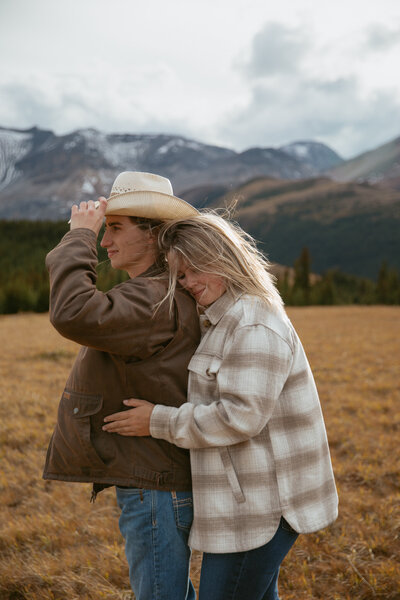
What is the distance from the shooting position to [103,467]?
1783 millimetres

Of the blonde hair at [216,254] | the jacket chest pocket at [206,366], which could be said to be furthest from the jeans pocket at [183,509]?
the blonde hair at [216,254]

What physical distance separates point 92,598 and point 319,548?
1683 mm

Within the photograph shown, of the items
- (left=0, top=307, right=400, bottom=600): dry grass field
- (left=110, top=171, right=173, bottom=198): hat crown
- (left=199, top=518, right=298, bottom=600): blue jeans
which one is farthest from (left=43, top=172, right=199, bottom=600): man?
(left=0, top=307, right=400, bottom=600): dry grass field

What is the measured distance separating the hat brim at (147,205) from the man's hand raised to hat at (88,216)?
3.1 inches

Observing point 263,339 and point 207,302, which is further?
point 207,302

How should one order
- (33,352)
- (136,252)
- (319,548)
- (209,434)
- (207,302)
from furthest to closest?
(33,352), (319,548), (136,252), (207,302), (209,434)

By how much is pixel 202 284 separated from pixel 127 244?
15.7 inches

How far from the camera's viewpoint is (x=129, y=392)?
1803 millimetres

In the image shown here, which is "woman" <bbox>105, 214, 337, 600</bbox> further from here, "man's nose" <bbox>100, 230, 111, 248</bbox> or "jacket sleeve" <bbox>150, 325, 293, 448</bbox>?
"man's nose" <bbox>100, 230, 111, 248</bbox>

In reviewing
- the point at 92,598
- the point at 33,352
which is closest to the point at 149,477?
the point at 92,598

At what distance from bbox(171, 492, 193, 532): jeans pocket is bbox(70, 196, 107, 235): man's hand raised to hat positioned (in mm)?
1084

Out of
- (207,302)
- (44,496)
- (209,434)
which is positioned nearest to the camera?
(209,434)

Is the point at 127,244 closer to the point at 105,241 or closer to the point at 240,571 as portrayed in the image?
the point at 105,241

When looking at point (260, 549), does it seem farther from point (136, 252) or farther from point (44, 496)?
point (44, 496)
